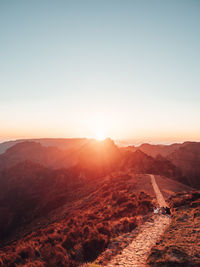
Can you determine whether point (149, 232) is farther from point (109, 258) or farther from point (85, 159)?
point (85, 159)

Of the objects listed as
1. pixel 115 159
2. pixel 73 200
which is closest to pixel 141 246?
pixel 73 200

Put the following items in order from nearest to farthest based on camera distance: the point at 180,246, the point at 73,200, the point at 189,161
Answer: the point at 180,246 → the point at 73,200 → the point at 189,161

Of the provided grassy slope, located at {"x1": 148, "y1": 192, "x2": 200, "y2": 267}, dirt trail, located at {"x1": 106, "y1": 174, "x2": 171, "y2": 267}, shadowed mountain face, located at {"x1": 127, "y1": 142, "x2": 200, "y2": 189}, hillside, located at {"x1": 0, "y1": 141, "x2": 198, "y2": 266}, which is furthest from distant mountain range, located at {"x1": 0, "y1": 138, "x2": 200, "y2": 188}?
grassy slope, located at {"x1": 148, "y1": 192, "x2": 200, "y2": 267}

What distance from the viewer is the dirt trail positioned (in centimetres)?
905

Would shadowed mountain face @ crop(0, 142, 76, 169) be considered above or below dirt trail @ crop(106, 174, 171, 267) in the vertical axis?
below

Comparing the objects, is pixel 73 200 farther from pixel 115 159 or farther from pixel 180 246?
pixel 115 159

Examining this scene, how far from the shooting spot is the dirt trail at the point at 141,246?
9055 mm

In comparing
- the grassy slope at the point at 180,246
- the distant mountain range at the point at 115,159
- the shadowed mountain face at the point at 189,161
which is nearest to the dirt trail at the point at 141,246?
the grassy slope at the point at 180,246

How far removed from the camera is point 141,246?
10.7 m

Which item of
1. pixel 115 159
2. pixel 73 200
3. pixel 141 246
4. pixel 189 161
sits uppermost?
pixel 141 246

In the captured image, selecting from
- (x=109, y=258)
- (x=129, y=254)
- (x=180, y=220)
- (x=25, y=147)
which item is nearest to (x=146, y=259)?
(x=129, y=254)

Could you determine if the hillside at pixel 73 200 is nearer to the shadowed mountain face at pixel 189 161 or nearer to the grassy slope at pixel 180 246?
the grassy slope at pixel 180 246

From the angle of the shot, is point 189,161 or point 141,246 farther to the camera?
point 189,161

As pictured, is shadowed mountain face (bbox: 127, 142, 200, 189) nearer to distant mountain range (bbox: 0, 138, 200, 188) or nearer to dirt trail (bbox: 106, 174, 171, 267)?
distant mountain range (bbox: 0, 138, 200, 188)
